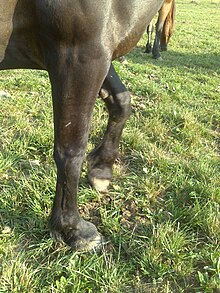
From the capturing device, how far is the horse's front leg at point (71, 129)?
1678 millimetres

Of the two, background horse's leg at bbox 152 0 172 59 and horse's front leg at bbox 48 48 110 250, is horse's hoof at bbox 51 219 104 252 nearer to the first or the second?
horse's front leg at bbox 48 48 110 250

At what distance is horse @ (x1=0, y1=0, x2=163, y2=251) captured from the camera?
1556 millimetres

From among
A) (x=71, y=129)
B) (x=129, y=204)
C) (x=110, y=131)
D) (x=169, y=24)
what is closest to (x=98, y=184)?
(x=129, y=204)

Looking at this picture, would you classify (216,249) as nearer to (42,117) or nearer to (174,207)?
(174,207)

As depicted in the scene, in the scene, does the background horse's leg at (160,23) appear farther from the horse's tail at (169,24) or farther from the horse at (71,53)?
the horse at (71,53)

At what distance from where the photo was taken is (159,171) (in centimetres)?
276

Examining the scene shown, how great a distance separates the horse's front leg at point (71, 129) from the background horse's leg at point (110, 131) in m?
0.49

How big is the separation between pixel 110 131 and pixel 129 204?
0.57 meters

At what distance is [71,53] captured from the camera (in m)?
1.62

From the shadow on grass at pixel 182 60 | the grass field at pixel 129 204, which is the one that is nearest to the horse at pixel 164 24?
the shadow on grass at pixel 182 60

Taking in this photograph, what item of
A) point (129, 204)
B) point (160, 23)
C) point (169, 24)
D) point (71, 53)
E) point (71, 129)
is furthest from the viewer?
point (160, 23)

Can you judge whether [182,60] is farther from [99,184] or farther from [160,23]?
[99,184]

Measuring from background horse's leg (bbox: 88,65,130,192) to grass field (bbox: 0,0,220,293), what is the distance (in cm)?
10

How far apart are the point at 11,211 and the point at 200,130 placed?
2161mm
